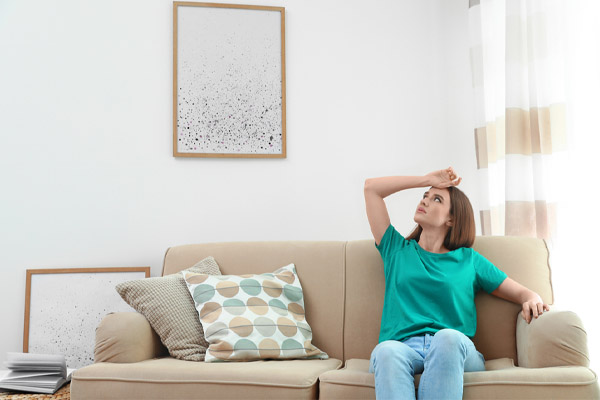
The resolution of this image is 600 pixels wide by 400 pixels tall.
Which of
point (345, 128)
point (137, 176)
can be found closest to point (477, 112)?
point (345, 128)

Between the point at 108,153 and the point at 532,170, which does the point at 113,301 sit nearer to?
the point at 108,153

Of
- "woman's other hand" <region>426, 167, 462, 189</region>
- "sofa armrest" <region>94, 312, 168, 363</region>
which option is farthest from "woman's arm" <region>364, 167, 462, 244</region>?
"sofa armrest" <region>94, 312, 168, 363</region>

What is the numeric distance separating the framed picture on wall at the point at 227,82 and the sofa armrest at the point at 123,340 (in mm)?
1078

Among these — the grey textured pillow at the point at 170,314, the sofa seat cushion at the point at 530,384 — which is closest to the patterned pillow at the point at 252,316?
the grey textured pillow at the point at 170,314

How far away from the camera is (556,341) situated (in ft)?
5.72

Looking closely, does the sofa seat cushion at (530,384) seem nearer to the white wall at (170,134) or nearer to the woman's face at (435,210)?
the woman's face at (435,210)

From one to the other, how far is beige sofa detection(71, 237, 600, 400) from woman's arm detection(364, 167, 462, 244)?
182 millimetres

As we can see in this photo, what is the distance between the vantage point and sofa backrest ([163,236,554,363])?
2.12 m

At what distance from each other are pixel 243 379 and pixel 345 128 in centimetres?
162

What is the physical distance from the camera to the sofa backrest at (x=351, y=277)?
2.12 meters

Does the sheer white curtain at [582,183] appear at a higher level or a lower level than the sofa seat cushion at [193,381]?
higher

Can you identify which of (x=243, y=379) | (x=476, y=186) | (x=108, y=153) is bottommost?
(x=243, y=379)

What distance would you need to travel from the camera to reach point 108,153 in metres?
2.86

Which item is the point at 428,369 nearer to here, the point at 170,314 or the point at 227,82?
the point at 170,314
